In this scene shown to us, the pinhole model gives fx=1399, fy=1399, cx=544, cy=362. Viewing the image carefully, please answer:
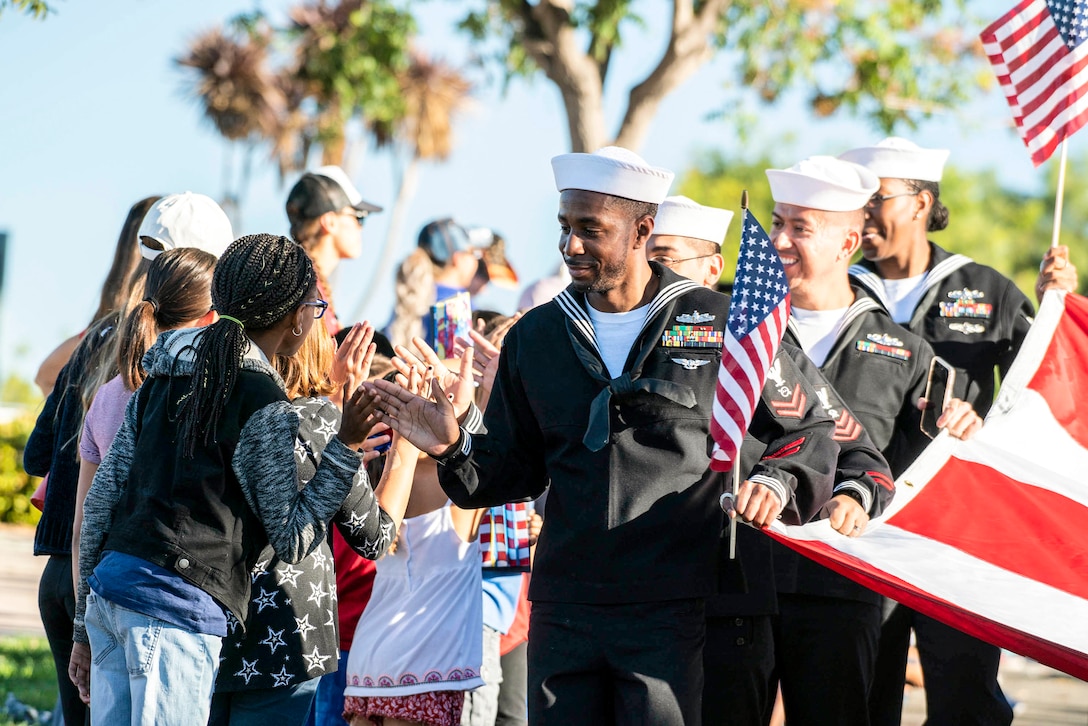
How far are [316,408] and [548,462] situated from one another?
2.52 ft

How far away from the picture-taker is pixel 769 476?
4.31 metres

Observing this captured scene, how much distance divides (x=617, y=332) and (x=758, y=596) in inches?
43.0

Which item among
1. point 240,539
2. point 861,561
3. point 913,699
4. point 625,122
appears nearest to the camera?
point 240,539

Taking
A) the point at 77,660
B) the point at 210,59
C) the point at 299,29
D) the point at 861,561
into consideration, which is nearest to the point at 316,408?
the point at 77,660

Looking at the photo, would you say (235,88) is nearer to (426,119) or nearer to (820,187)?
(426,119)

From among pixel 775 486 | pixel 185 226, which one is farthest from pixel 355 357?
pixel 775 486

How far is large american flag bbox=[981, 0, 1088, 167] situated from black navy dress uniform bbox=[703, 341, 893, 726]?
244 centimetres

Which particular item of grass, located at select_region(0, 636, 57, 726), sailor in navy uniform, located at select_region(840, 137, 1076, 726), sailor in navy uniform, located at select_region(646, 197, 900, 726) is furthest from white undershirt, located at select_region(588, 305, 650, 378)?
grass, located at select_region(0, 636, 57, 726)

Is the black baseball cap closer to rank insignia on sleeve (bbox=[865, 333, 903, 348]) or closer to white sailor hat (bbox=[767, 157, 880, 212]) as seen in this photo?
white sailor hat (bbox=[767, 157, 880, 212])

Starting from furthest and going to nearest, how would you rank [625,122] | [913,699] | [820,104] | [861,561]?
[820,104] < [625,122] < [913,699] < [861,561]

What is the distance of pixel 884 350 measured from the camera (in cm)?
568

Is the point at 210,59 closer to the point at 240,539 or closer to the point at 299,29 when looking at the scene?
the point at 299,29

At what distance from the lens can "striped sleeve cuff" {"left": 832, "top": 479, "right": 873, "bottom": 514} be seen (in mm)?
4586

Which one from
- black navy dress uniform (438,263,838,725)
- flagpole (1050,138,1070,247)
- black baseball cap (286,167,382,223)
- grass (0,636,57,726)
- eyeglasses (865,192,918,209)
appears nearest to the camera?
black navy dress uniform (438,263,838,725)
